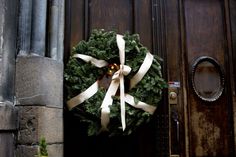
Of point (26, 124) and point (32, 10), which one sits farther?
point (32, 10)

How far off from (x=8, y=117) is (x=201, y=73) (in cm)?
145

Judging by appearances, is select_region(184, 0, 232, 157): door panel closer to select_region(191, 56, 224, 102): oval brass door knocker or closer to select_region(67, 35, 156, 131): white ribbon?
select_region(191, 56, 224, 102): oval brass door knocker

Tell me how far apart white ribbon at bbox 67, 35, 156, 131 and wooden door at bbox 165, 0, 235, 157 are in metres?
0.40

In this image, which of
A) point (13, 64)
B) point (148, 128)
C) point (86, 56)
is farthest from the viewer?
point (148, 128)

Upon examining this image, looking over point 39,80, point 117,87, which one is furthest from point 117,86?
point 39,80

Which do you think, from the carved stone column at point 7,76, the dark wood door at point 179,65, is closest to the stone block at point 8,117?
the carved stone column at point 7,76

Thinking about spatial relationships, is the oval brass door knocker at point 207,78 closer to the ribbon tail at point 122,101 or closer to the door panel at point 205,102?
the door panel at point 205,102

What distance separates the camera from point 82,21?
240cm

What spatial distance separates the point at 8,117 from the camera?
1764mm

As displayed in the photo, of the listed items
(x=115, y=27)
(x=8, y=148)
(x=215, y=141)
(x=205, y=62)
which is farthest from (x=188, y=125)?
(x=8, y=148)

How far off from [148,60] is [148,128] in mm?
542

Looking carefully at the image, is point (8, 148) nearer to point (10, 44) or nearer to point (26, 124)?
point (26, 124)

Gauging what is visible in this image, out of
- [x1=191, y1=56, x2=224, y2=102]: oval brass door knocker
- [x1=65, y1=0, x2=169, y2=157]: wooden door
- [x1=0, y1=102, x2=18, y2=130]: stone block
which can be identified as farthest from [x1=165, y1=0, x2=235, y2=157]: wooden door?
[x1=0, y1=102, x2=18, y2=130]: stone block

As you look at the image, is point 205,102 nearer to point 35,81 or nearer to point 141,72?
point 141,72
